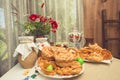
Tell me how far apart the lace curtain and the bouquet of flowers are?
193 mm

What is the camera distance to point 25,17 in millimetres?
1669

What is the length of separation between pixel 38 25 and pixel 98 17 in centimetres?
152

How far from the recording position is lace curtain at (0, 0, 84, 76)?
1.48 m

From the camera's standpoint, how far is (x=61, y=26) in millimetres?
2164

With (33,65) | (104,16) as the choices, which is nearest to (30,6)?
(33,65)

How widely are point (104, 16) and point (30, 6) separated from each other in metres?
1.11

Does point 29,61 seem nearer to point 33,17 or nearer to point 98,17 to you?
point 33,17

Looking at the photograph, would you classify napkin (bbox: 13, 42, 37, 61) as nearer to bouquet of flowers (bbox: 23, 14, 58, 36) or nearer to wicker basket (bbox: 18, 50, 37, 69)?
wicker basket (bbox: 18, 50, 37, 69)

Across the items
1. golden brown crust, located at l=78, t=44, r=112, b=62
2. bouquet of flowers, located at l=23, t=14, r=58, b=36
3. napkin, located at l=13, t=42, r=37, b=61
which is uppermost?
bouquet of flowers, located at l=23, t=14, r=58, b=36

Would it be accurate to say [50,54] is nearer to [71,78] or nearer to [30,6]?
[71,78]

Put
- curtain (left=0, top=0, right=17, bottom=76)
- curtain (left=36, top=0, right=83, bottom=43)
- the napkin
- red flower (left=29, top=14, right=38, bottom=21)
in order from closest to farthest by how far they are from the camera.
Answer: the napkin
red flower (left=29, top=14, right=38, bottom=21)
curtain (left=0, top=0, right=17, bottom=76)
curtain (left=36, top=0, right=83, bottom=43)

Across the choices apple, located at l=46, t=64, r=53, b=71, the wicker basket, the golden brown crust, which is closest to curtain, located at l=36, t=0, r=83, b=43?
the golden brown crust

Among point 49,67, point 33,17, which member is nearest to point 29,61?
point 49,67

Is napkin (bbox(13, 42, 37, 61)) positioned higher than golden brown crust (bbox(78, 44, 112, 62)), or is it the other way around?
napkin (bbox(13, 42, 37, 61))
